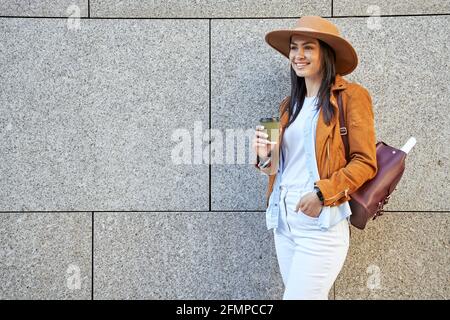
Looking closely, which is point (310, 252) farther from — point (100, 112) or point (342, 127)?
point (100, 112)

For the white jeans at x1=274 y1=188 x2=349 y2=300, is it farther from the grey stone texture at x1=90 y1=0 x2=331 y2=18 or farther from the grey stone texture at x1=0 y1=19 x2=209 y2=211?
the grey stone texture at x1=90 y1=0 x2=331 y2=18

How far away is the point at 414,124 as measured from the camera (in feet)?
14.1

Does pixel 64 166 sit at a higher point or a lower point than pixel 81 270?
higher

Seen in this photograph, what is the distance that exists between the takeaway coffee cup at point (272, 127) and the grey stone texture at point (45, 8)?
6.53 ft

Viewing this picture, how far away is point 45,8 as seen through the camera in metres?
4.41

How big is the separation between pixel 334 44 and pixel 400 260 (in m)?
1.82

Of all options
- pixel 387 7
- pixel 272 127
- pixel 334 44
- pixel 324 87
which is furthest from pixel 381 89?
pixel 272 127

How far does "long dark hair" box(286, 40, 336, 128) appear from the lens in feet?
10.6

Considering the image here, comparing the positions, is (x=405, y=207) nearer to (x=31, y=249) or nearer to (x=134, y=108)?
(x=134, y=108)

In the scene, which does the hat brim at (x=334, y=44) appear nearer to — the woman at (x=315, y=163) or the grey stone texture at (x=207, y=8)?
the woman at (x=315, y=163)

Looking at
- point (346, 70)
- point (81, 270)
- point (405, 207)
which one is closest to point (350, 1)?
point (346, 70)

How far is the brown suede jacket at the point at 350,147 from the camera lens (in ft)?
10.2

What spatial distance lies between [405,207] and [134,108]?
214 cm

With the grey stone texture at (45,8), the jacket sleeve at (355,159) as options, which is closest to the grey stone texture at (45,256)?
the grey stone texture at (45,8)
